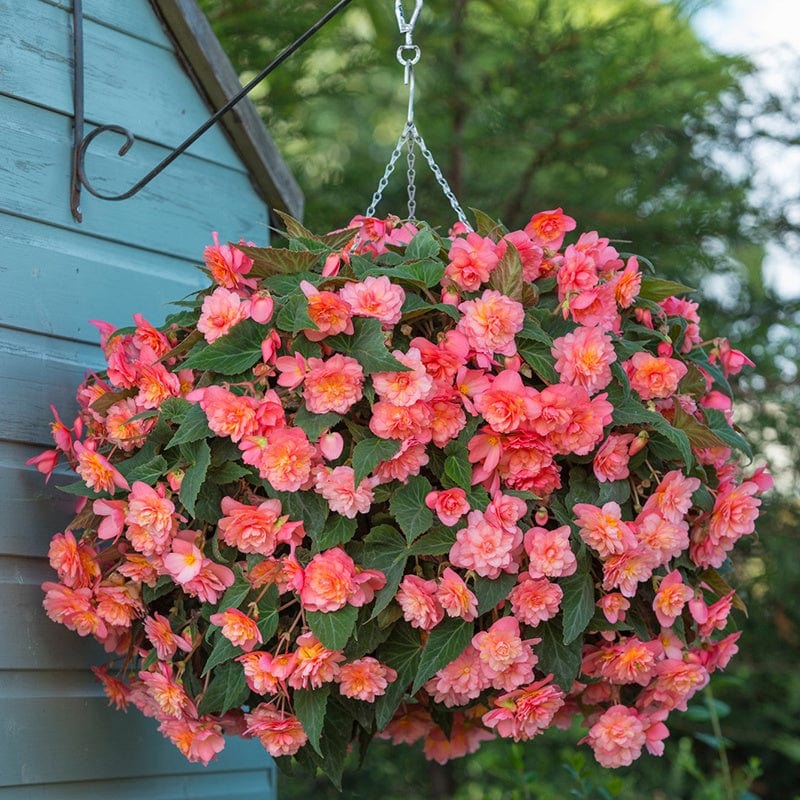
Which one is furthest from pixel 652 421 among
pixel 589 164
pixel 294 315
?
pixel 589 164

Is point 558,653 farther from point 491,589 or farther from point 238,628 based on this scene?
point 238,628

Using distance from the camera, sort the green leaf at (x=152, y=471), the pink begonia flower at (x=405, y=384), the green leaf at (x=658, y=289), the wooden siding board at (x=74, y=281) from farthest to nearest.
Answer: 1. the wooden siding board at (x=74, y=281)
2. the green leaf at (x=658, y=289)
3. the green leaf at (x=152, y=471)
4. the pink begonia flower at (x=405, y=384)

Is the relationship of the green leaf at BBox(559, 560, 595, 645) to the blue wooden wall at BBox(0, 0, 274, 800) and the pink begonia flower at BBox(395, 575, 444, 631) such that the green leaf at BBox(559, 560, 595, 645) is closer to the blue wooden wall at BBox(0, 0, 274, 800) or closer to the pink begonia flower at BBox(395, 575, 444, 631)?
the pink begonia flower at BBox(395, 575, 444, 631)

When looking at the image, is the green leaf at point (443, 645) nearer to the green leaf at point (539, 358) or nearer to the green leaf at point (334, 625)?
the green leaf at point (334, 625)

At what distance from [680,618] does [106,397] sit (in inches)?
26.8

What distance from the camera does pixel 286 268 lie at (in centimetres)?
113

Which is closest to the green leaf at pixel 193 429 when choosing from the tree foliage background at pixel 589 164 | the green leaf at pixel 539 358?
the green leaf at pixel 539 358

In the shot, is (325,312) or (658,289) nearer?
(325,312)

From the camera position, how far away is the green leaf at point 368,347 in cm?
101

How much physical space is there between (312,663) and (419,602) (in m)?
0.12

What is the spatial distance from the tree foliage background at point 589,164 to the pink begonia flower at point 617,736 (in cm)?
197

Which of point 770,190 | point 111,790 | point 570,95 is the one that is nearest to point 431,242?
point 111,790

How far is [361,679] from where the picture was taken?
1.06 meters

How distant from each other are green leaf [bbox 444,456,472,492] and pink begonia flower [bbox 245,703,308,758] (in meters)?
0.29
